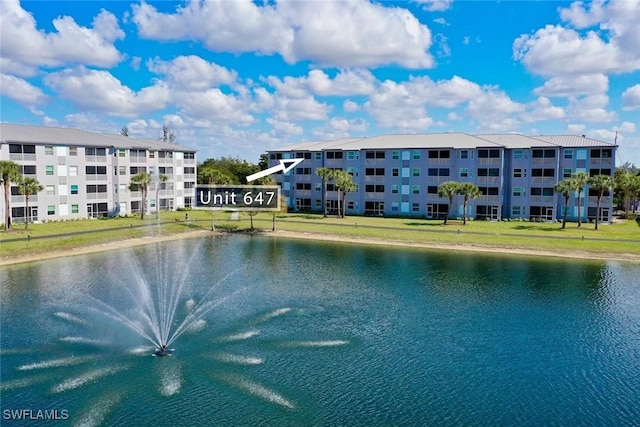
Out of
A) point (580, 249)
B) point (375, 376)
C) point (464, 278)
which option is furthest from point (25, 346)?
point (580, 249)

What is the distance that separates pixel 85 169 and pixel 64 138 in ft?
20.8

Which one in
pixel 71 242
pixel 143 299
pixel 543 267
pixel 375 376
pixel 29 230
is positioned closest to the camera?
pixel 375 376

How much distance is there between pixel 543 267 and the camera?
56.2 metres

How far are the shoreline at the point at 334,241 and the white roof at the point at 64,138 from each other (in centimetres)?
2576

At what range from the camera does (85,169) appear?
86125mm

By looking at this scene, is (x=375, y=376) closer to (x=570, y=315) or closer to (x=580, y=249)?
(x=570, y=315)

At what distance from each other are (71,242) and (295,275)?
32.6 metres

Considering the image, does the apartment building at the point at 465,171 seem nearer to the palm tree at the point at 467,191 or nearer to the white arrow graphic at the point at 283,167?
the white arrow graphic at the point at 283,167

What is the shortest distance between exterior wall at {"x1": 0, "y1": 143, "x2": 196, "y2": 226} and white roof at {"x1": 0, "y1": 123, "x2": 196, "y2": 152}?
1.05m

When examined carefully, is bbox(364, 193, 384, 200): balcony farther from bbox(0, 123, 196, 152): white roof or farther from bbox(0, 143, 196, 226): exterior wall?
bbox(0, 123, 196, 152): white roof

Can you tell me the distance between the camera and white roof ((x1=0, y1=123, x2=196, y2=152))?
77.5 meters

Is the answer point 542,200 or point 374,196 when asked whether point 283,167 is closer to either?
point 374,196

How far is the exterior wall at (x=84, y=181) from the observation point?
78.5 m

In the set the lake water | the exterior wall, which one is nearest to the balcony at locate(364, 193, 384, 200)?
the exterior wall
